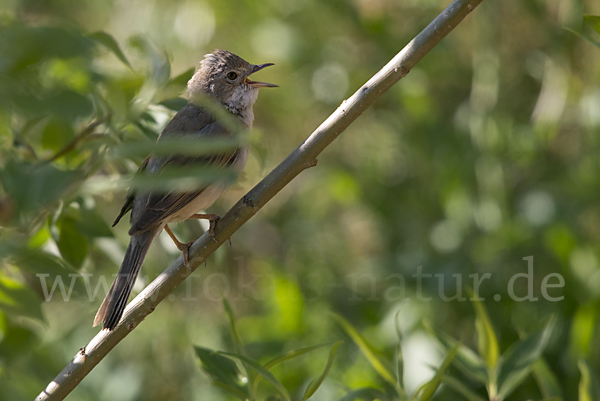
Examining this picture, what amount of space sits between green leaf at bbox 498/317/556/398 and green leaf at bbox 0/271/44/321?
148cm

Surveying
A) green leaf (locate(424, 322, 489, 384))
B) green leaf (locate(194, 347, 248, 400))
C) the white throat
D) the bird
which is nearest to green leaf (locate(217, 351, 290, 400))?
green leaf (locate(194, 347, 248, 400))

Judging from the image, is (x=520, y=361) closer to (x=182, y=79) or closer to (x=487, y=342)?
(x=487, y=342)

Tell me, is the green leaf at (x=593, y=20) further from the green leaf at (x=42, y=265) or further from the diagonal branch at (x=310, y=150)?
the green leaf at (x=42, y=265)

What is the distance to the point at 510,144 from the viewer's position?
3943 millimetres

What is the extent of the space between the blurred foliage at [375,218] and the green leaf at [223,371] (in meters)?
0.13

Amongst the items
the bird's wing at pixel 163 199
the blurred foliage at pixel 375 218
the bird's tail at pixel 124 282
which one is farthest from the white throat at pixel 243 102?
the bird's tail at pixel 124 282

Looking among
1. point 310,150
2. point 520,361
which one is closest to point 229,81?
point 310,150

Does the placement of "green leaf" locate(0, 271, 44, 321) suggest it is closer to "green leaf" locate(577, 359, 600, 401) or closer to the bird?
the bird

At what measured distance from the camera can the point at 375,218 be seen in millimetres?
4535

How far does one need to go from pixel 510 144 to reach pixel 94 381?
315 cm

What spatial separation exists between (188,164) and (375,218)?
2.22 meters

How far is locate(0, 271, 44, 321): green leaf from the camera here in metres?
1.68

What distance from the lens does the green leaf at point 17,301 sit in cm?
168

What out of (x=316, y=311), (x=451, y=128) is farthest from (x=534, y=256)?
(x=316, y=311)
